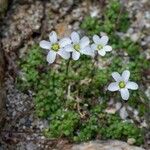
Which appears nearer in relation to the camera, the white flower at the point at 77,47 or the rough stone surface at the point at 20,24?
the white flower at the point at 77,47

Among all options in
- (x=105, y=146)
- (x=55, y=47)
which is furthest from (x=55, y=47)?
(x=105, y=146)

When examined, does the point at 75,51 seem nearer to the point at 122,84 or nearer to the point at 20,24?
the point at 122,84

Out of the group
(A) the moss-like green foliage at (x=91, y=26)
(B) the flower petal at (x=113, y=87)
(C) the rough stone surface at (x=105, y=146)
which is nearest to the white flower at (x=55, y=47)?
(B) the flower petal at (x=113, y=87)

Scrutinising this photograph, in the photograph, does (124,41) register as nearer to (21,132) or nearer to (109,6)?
(109,6)

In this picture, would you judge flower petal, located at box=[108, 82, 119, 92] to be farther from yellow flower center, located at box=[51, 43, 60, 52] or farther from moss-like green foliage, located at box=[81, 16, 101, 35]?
moss-like green foliage, located at box=[81, 16, 101, 35]

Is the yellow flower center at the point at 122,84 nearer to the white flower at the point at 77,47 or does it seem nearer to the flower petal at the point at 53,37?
the white flower at the point at 77,47

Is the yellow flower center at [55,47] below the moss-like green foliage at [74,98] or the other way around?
the other way around
